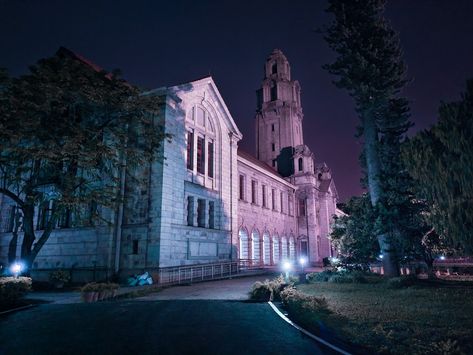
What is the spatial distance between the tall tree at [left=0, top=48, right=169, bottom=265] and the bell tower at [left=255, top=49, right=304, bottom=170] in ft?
113

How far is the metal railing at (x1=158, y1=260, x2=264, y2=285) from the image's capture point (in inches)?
755

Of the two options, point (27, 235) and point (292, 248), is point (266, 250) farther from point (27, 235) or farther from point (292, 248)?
point (27, 235)

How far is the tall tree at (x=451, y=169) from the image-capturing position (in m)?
9.58

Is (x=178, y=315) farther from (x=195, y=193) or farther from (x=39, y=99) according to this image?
(x=195, y=193)

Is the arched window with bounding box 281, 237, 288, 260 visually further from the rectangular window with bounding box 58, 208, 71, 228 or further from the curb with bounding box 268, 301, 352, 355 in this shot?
the curb with bounding box 268, 301, 352, 355

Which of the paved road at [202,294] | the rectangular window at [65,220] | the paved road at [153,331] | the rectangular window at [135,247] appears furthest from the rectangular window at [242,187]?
the paved road at [153,331]

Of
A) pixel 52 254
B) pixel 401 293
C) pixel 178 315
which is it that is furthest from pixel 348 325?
pixel 52 254

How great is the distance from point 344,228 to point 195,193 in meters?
10.4

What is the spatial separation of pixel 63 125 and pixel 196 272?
39.6ft

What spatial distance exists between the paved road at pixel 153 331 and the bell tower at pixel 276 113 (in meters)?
41.9

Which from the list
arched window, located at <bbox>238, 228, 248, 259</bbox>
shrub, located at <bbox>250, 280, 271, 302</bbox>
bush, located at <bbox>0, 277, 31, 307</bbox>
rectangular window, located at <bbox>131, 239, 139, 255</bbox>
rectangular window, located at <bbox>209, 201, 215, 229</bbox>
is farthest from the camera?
arched window, located at <bbox>238, 228, 248, 259</bbox>

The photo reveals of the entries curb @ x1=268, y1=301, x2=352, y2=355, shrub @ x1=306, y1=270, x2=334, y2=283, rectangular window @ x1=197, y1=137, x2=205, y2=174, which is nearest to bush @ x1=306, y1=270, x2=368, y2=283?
shrub @ x1=306, y1=270, x2=334, y2=283

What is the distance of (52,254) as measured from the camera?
869 inches

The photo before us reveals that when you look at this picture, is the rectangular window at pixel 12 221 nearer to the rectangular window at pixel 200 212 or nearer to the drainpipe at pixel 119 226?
the drainpipe at pixel 119 226
